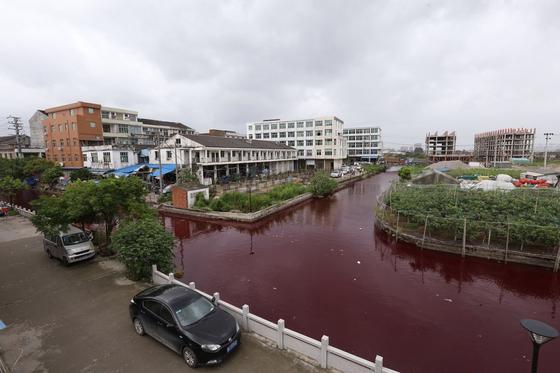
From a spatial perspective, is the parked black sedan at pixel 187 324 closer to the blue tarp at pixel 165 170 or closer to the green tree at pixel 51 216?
the green tree at pixel 51 216

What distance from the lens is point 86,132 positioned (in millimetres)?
44688

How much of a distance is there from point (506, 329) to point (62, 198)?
1945cm

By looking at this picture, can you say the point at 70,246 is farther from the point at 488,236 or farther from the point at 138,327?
the point at 488,236

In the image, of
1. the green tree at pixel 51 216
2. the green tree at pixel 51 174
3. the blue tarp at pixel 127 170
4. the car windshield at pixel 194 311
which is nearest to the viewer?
the car windshield at pixel 194 311

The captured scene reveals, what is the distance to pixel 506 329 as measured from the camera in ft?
30.3

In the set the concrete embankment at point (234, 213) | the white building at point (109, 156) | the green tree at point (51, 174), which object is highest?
the white building at point (109, 156)

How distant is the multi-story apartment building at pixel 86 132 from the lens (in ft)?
143

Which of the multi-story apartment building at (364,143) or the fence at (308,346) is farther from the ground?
the multi-story apartment building at (364,143)

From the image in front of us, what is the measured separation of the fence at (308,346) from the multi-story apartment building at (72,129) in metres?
48.9

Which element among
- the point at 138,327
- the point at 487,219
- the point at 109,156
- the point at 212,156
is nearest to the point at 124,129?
the point at 109,156

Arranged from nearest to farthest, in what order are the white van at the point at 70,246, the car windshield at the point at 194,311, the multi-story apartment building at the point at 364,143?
the car windshield at the point at 194,311 < the white van at the point at 70,246 < the multi-story apartment building at the point at 364,143

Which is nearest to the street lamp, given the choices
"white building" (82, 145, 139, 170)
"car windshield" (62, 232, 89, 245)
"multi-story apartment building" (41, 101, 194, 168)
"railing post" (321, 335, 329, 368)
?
"railing post" (321, 335, 329, 368)

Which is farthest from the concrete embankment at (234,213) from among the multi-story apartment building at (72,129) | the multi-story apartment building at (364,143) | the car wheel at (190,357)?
the multi-story apartment building at (364,143)

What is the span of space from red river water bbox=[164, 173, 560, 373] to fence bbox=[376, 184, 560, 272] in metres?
0.61
